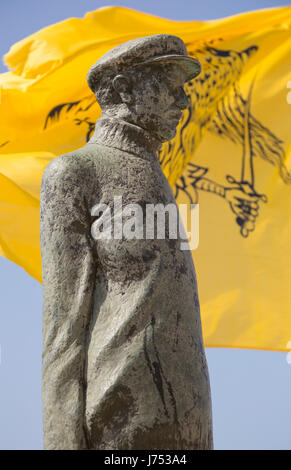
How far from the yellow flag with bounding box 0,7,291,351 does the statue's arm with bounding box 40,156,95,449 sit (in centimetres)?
521

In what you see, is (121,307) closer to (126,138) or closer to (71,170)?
(71,170)

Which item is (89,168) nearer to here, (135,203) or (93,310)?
(135,203)

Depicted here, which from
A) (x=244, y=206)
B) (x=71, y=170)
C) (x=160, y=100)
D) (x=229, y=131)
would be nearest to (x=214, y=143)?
(x=229, y=131)

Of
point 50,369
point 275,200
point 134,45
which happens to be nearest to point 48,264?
point 50,369

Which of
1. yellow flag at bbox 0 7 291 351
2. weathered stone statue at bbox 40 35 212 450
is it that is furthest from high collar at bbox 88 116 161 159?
yellow flag at bbox 0 7 291 351

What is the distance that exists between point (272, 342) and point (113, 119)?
243 inches

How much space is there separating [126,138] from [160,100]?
32cm

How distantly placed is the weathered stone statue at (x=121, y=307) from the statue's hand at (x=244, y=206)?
6.20 metres

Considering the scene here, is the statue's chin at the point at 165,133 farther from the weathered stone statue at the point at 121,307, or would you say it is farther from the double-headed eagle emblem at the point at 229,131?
the double-headed eagle emblem at the point at 229,131

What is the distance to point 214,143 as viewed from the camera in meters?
10.4

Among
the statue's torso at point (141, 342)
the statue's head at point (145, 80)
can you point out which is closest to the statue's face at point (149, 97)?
the statue's head at point (145, 80)

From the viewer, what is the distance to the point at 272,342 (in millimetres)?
9688

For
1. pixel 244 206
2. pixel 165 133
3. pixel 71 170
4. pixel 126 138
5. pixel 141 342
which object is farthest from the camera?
pixel 244 206

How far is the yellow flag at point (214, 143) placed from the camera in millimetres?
9172
